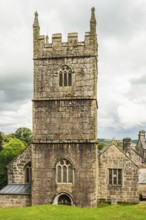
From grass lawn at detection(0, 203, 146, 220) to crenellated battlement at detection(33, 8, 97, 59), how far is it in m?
13.9

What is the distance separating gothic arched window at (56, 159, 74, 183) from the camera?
26.0m

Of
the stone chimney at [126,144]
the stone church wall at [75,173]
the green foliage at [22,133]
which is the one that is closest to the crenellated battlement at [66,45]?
the stone church wall at [75,173]

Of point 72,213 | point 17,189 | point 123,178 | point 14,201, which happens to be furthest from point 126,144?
point 72,213

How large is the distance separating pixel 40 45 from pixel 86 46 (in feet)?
14.8

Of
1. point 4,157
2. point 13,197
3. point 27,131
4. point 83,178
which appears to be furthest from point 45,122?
point 27,131

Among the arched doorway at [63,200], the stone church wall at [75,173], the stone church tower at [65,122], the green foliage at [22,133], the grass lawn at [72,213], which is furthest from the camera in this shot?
the green foliage at [22,133]

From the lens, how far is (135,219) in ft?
65.6

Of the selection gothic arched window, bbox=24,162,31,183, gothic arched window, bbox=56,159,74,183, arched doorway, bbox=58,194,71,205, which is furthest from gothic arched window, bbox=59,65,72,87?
arched doorway, bbox=58,194,71,205

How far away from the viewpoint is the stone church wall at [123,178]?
2755cm

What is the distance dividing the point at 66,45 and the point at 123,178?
14.2 meters

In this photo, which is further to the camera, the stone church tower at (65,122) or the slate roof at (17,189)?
the slate roof at (17,189)

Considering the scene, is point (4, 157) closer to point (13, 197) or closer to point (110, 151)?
point (13, 197)

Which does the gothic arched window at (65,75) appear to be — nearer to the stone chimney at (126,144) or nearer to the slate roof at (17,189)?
the slate roof at (17,189)

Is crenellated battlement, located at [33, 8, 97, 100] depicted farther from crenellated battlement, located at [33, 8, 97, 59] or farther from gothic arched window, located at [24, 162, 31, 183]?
gothic arched window, located at [24, 162, 31, 183]
